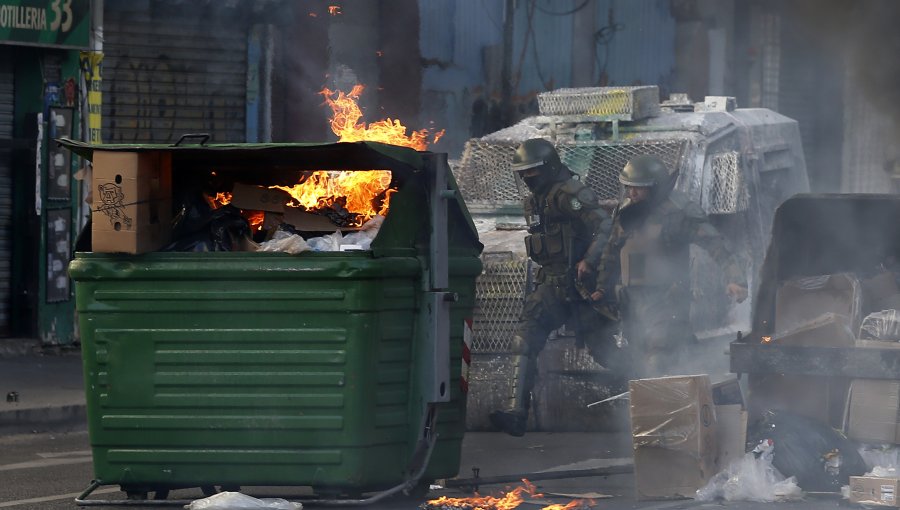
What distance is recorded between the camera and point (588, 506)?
6785 millimetres

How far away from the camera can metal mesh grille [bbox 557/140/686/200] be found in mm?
9953

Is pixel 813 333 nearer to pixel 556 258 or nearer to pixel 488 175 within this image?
pixel 556 258

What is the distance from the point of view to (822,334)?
7.25m

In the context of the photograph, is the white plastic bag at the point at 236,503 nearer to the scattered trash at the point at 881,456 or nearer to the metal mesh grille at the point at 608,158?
the scattered trash at the point at 881,456

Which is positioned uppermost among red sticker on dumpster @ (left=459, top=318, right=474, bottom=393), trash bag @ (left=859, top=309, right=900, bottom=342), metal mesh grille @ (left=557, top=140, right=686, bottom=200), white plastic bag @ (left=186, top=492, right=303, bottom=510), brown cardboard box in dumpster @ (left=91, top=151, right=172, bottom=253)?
metal mesh grille @ (left=557, top=140, right=686, bottom=200)

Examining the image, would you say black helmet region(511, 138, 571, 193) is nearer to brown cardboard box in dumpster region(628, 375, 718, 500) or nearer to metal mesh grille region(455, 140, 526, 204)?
metal mesh grille region(455, 140, 526, 204)

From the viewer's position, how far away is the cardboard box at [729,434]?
6.97 metres

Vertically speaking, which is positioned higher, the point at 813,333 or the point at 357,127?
the point at 357,127

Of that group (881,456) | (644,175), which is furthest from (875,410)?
(644,175)

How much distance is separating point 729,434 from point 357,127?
5.20 meters

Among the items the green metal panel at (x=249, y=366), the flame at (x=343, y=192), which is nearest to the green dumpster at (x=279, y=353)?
the green metal panel at (x=249, y=366)

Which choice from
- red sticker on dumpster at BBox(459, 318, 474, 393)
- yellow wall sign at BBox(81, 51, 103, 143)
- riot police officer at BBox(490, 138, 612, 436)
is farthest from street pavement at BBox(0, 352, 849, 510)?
yellow wall sign at BBox(81, 51, 103, 143)

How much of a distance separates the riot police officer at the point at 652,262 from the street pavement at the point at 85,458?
0.62 m

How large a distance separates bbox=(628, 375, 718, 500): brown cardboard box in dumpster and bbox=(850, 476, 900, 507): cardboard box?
632 mm
